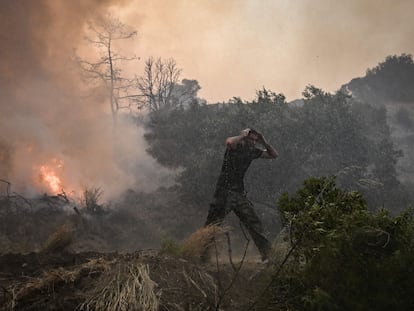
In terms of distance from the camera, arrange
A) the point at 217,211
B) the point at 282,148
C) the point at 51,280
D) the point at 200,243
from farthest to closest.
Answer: the point at 282,148, the point at 217,211, the point at 200,243, the point at 51,280

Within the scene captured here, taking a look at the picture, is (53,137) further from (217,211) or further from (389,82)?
(389,82)

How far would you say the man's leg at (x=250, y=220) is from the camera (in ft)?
17.3

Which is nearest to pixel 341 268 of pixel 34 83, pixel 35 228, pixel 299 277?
pixel 299 277

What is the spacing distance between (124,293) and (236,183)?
9.48 ft

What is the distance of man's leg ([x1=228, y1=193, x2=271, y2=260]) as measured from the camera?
17.3 ft

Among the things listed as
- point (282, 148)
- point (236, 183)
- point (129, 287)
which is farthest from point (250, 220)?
point (282, 148)

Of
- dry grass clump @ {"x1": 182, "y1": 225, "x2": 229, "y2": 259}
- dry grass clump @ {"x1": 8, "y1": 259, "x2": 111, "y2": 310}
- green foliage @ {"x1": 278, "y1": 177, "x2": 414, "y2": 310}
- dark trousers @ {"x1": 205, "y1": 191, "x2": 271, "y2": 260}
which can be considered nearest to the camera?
green foliage @ {"x1": 278, "y1": 177, "x2": 414, "y2": 310}

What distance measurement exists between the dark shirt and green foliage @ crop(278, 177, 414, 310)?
2531mm

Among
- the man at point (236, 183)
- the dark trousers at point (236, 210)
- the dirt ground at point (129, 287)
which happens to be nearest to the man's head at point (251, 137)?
the man at point (236, 183)

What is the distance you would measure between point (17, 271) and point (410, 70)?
39.1m

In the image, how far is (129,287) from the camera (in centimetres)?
325

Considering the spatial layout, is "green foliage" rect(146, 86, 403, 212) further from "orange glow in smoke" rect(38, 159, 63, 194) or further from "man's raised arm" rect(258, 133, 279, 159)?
"man's raised arm" rect(258, 133, 279, 159)

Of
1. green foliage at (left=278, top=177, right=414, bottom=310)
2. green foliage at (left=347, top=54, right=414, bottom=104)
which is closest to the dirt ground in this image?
green foliage at (left=278, top=177, right=414, bottom=310)

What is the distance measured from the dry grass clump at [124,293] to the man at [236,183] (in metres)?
2.18
